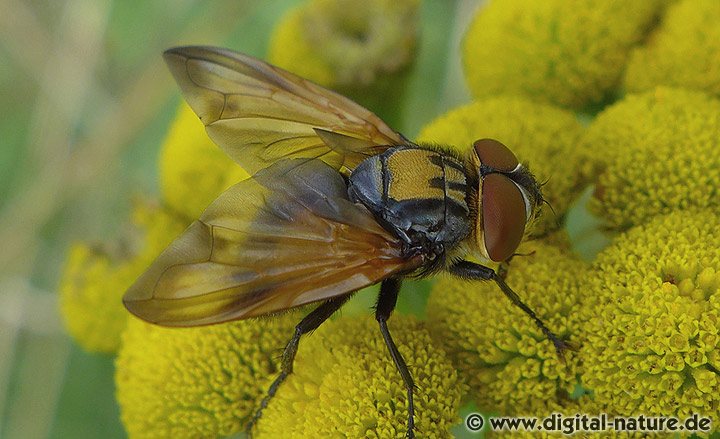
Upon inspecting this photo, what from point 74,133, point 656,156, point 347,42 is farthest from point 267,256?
point 74,133

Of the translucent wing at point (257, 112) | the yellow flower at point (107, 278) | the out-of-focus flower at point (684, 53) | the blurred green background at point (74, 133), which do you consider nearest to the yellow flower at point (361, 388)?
the translucent wing at point (257, 112)

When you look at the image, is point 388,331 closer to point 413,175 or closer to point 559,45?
point 413,175

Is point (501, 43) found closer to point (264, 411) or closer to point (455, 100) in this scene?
point (455, 100)

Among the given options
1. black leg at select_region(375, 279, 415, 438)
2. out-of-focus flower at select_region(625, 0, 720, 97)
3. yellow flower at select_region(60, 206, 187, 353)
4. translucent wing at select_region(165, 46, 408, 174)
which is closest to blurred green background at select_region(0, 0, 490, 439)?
yellow flower at select_region(60, 206, 187, 353)

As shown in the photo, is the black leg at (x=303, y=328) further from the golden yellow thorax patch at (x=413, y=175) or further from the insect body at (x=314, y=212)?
the golden yellow thorax patch at (x=413, y=175)

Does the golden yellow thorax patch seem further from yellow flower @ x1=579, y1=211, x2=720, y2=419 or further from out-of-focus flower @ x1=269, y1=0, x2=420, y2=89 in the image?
out-of-focus flower @ x1=269, y1=0, x2=420, y2=89
